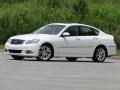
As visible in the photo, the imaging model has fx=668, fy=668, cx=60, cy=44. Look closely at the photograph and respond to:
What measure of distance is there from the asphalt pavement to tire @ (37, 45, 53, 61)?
1764 millimetres

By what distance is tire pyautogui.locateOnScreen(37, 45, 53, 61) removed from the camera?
25219 mm

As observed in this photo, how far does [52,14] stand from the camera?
43.7 metres

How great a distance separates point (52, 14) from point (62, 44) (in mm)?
17916

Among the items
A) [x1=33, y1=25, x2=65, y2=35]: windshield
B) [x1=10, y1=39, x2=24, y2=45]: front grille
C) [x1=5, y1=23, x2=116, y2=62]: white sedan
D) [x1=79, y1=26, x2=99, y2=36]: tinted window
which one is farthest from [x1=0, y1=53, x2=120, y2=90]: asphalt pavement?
[x1=79, y1=26, x2=99, y2=36]: tinted window

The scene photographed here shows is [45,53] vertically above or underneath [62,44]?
underneath

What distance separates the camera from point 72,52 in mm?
26203

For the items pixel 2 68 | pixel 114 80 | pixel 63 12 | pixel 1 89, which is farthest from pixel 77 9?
pixel 1 89

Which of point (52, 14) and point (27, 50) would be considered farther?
point (52, 14)

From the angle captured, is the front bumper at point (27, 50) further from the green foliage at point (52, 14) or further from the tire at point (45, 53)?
the green foliage at point (52, 14)

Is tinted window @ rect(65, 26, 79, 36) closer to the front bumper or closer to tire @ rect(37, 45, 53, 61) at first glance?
tire @ rect(37, 45, 53, 61)

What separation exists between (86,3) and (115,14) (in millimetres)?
2096

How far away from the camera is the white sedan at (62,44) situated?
82.4ft

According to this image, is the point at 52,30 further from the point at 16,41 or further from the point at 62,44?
the point at 16,41

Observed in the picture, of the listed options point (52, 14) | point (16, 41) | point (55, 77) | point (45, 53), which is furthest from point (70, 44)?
point (52, 14)
